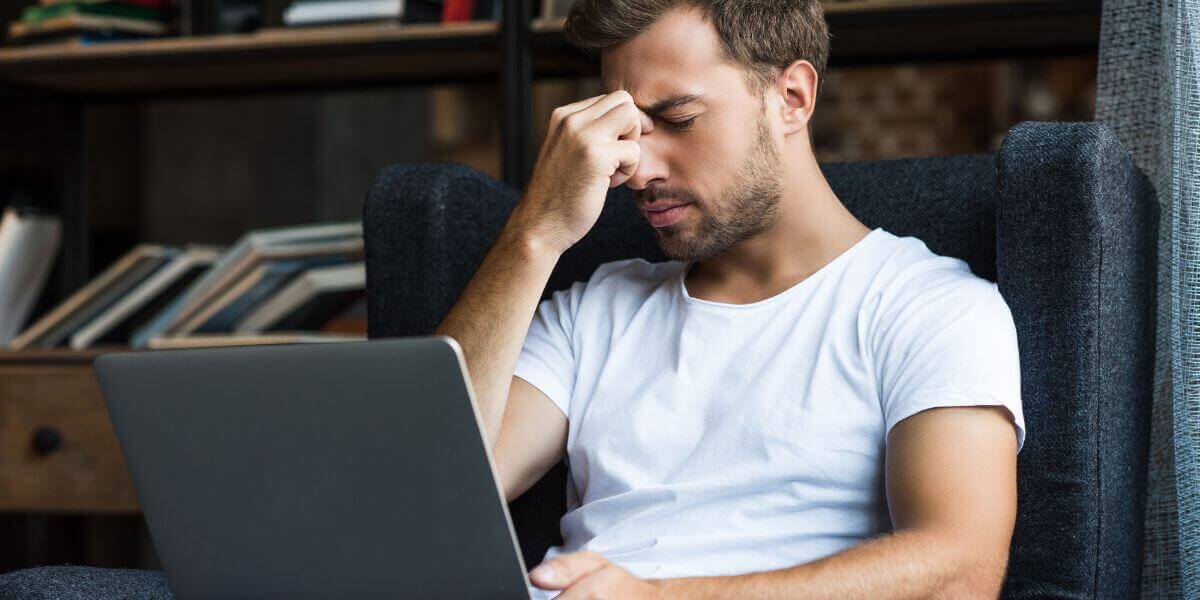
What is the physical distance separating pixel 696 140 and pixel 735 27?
0.43ft

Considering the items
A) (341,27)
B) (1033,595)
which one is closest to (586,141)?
(1033,595)

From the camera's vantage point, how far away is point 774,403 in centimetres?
122

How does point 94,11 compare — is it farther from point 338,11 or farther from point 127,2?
point 338,11

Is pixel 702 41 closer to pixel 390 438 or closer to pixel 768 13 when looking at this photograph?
pixel 768 13

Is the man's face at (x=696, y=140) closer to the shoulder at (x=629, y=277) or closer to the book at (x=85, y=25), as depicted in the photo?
the shoulder at (x=629, y=277)

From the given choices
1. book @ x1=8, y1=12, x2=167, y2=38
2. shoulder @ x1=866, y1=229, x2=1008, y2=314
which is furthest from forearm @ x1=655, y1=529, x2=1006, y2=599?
book @ x1=8, y1=12, x2=167, y2=38

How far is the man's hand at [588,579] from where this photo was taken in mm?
922

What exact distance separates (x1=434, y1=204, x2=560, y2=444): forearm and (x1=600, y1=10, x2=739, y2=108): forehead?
0.20 m

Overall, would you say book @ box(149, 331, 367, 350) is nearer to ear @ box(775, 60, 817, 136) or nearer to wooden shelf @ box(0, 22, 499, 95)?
wooden shelf @ box(0, 22, 499, 95)

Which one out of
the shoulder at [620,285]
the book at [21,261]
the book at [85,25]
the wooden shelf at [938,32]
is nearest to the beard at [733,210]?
the shoulder at [620,285]

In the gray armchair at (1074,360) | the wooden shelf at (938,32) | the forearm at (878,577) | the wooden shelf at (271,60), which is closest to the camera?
the forearm at (878,577)

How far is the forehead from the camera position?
4.26ft

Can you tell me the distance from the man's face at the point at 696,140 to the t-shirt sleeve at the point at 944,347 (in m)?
0.20

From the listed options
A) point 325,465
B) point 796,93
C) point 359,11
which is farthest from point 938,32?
point 325,465
